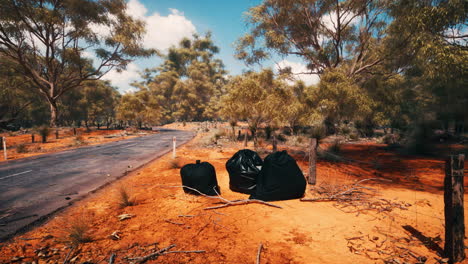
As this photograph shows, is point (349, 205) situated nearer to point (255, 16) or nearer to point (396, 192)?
point (396, 192)

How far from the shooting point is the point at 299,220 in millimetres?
3908

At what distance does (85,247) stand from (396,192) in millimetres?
7942

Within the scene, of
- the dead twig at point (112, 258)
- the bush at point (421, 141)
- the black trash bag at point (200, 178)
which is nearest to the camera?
the dead twig at point (112, 258)

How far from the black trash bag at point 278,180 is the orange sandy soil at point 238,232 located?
278 millimetres

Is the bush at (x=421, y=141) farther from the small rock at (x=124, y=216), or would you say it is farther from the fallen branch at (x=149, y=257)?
the small rock at (x=124, y=216)

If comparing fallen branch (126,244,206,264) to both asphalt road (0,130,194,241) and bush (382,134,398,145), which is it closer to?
asphalt road (0,130,194,241)

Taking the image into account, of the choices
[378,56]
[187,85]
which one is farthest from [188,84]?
[378,56]

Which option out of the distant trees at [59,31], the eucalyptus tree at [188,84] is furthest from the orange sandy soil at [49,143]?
the eucalyptus tree at [188,84]

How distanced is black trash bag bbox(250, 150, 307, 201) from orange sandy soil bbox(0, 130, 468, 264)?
10.9 inches

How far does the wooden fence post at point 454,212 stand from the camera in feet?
9.19

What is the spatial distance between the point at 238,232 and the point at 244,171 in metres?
2.02

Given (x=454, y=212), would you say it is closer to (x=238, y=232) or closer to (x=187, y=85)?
(x=238, y=232)

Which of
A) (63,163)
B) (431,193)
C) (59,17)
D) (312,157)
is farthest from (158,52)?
(431,193)

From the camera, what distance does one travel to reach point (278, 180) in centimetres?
479
